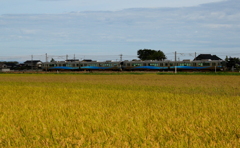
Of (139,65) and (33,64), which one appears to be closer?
(139,65)

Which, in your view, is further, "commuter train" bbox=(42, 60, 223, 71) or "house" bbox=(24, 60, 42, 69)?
"house" bbox=(24, 60, 42, 69)

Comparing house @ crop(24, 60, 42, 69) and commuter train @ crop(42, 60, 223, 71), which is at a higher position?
house @ crop(24, 60, 42, 69)

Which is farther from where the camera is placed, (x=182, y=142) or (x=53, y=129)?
(x=53, y=129)

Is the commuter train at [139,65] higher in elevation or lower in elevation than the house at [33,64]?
lower

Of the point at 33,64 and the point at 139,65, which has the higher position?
the point at 33,64

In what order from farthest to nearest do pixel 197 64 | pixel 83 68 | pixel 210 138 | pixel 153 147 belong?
pixel 83 68 < pixel 197 64 < pixel 210 138 < pixel 153 147

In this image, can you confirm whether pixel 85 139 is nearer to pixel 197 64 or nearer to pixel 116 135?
pixel 116 135

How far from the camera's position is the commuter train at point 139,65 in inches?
2675

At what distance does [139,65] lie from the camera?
250 feet

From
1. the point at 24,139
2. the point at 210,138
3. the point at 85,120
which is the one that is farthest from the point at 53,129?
the point at 210,138

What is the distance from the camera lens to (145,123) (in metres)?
8.11

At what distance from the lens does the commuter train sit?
6794 cm

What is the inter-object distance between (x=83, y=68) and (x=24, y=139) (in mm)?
76867

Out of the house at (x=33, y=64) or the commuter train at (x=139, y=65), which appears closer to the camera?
the commuter train at (x=139, y=65)
